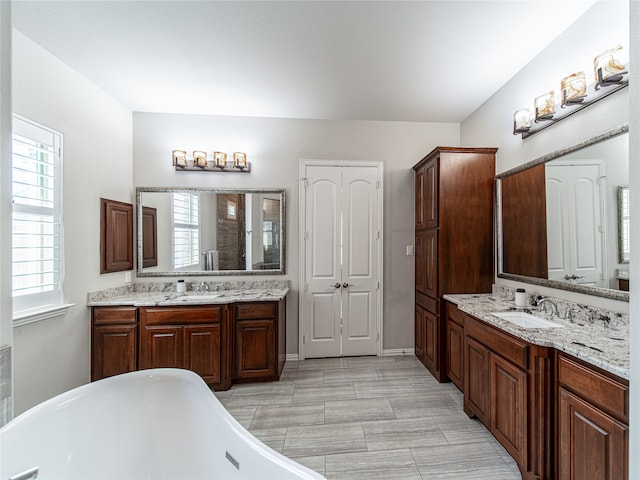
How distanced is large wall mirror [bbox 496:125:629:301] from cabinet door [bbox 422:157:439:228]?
0.60 metres

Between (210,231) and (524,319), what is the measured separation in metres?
3.17

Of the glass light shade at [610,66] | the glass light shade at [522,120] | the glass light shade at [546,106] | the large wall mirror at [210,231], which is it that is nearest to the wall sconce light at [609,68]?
the glass light shade at [610,66]

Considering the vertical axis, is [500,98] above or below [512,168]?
above

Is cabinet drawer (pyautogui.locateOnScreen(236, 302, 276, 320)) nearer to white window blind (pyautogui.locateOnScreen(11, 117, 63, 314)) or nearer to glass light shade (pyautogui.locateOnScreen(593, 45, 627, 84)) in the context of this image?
white window blind (pyautogui.locateOnScreen(11, 117, 63, 314))

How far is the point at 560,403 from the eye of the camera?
4.74 feet

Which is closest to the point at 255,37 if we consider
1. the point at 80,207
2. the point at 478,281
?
the point at 80,207

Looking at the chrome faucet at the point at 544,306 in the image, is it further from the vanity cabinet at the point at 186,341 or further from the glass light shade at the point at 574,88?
the vanity cabinet at the point at 186,341

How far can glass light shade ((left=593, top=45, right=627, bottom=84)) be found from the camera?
1.61m

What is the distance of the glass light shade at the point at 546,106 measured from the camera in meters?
2.10

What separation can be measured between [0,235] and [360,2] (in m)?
2.21

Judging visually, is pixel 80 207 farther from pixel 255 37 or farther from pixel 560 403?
pixel 560 403

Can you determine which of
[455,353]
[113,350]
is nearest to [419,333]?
[455,353]

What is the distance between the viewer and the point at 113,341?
8.72 feet

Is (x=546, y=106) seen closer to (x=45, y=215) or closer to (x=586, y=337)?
(x=586, y=337)
